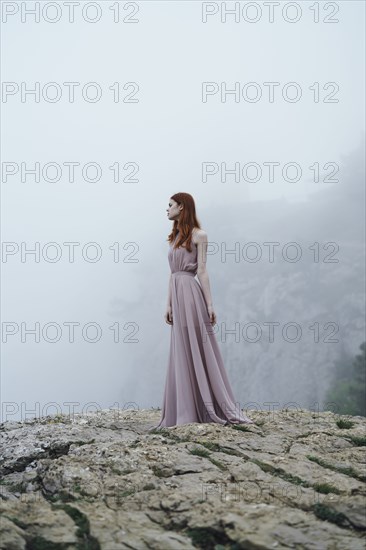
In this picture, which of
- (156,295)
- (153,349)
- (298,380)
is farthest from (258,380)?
(156,295)

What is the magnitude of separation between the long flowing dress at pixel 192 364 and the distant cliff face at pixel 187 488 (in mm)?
525

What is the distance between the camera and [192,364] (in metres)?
10.2


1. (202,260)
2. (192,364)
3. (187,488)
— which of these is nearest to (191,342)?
(192,364)

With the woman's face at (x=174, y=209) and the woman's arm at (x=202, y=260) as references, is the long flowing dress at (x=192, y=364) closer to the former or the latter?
the woman's arm at (x=202, y=260)

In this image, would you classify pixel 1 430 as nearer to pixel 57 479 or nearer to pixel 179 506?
pixel 57 479

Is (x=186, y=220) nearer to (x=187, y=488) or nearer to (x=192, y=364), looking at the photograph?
(x=192, y=364)

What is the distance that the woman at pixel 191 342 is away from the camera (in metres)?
10.0

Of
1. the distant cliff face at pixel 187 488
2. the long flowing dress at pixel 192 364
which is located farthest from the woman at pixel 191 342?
the distant cliff face at pixel 187 488

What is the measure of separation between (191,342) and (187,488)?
11.5ft

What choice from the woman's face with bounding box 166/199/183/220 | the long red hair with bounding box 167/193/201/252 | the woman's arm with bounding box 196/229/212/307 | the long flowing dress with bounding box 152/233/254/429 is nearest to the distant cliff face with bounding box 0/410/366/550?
the long flowing dress with bounding box 152/233/254/429

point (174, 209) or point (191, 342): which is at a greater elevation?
point (174, 209)

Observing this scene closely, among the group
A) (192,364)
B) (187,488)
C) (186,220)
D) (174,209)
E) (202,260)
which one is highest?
(174,209)

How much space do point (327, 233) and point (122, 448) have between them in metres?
95.7

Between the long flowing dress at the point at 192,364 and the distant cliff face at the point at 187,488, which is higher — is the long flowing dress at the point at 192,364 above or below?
above
